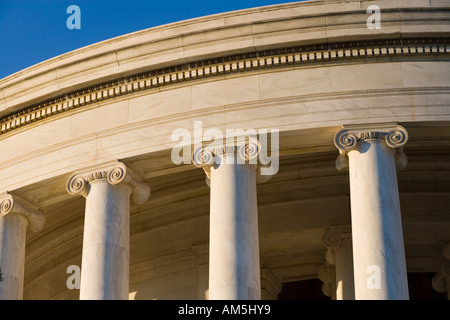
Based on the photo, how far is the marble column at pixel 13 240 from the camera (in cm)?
7377

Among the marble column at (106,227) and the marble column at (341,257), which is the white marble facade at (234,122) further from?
the marble column at (341,257)

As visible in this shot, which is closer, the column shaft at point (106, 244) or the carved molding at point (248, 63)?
the column shaft at point (106, 244)

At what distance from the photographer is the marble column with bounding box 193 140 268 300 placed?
65.4 meters

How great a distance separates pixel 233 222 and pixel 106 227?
335 inches

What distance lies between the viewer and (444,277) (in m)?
86.2

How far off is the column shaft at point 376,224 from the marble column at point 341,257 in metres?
15.8

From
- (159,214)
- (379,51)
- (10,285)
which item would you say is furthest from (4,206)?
(379,51)

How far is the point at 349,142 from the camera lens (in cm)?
6819

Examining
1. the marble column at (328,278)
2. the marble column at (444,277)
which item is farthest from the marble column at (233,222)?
the marble column at (444,277)

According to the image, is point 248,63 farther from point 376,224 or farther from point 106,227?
point 376,224

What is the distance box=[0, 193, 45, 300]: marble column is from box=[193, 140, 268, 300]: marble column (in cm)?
1370

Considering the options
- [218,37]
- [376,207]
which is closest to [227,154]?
[218,37]

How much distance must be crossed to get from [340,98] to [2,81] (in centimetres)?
2417
